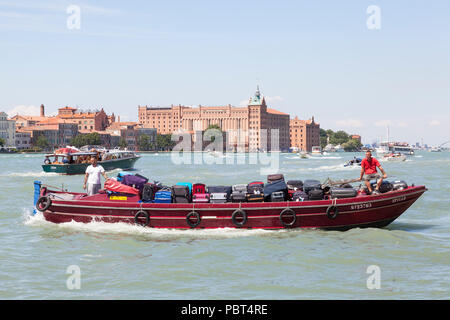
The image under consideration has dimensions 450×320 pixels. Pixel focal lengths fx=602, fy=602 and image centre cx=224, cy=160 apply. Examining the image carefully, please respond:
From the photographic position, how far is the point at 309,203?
56.5 feet

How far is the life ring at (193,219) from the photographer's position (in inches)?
682

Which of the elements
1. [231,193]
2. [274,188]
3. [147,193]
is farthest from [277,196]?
[147,193]

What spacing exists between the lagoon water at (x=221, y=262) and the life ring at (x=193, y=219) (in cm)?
27

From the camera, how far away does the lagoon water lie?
1199 cm

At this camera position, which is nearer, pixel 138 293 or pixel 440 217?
pixel 138 293

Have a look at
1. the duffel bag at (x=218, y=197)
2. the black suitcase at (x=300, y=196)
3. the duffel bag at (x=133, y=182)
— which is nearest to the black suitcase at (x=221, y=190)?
the duffel bag at (x=218, y=197)

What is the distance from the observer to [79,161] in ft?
198

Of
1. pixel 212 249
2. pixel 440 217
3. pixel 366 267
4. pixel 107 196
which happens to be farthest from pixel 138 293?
pixel 440 217

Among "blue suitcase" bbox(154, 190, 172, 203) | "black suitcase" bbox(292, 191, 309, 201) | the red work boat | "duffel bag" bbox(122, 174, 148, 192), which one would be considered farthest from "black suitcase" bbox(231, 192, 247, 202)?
"duffel bag" bbox(122, 174, 148, 192)

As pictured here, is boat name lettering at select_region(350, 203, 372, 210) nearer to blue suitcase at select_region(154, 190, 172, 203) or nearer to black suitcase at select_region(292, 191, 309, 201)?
black suitcase at select_region(292, 191, 309, 201)

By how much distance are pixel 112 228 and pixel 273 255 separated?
17.0 ft

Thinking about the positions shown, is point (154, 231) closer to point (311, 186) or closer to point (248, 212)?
point (248, 212)

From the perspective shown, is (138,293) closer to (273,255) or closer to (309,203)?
(273,255)

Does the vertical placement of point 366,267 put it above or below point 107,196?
below
